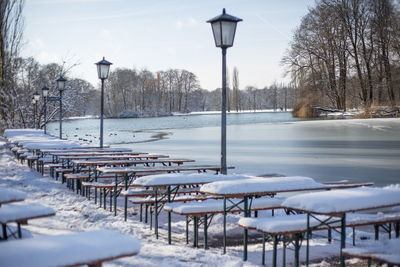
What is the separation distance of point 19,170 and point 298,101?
107 feet

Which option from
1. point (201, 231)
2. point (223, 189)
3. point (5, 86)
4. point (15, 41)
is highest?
point (15, 41)

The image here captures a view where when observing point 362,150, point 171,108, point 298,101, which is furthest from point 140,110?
point 362,150

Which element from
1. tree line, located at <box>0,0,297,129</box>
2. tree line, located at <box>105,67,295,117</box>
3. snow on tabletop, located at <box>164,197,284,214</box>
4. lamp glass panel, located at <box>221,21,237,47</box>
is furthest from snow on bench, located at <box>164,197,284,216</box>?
tree line, located at <box>105,67,295,117</box>

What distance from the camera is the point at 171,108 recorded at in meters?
102

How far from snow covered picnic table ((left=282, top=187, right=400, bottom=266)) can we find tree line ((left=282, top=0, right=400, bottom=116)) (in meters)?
30.6

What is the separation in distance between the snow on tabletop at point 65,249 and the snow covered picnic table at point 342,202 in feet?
5.49

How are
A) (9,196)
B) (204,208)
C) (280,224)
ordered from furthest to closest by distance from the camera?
(204,208) < (280,224) < (9,196)

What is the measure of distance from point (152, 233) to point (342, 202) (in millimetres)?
2930

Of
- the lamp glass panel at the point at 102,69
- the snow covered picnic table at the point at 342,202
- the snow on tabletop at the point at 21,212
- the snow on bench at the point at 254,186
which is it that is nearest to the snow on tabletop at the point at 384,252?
the snow covered picnic table at the point at 342,202

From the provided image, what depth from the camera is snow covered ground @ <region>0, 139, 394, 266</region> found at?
456cm

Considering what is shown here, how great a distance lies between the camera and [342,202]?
3754 millimetres

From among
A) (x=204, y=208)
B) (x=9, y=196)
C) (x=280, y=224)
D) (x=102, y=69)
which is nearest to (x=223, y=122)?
(x=204, y=208)

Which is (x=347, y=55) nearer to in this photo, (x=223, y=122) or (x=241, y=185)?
(x=223, y=122)

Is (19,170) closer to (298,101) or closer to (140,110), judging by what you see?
(298,101)
